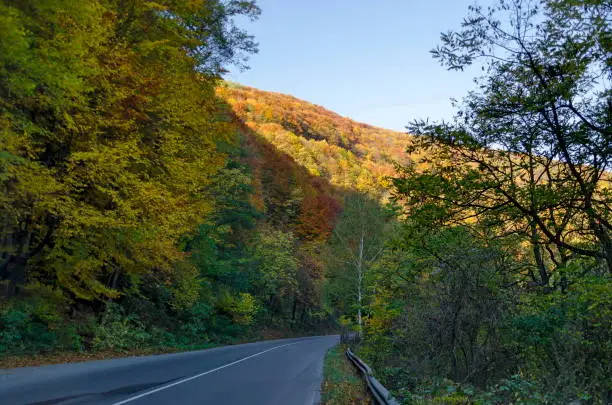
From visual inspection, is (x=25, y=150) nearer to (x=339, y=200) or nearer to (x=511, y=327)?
(x=511, y=327)

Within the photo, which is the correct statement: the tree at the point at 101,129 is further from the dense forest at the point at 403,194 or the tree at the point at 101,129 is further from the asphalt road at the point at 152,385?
the asphalt road at the point at 152,385

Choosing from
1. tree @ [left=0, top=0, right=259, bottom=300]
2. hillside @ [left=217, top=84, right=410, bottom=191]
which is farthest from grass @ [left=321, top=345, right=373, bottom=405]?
hillside @ [left=217, top=84, right=410, bottom=191]

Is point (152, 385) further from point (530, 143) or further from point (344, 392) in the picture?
point (530, 143)

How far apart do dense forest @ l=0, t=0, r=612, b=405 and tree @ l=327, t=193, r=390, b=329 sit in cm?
1231

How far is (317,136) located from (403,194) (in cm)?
10238

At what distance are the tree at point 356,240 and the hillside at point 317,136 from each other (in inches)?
709

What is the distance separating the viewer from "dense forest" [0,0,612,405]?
916cm

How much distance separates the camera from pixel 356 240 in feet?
111

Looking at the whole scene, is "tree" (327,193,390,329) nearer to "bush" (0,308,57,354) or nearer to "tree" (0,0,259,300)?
"tree" (0,0,259,300)

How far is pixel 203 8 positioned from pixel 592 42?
1252 centimetres

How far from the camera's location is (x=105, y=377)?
11.0m

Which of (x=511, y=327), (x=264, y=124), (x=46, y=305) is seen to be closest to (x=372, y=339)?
(x=511, y=327)

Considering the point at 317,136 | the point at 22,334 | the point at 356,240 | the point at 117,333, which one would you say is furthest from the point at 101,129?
the point at 317,136

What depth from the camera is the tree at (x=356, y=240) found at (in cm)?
3292
